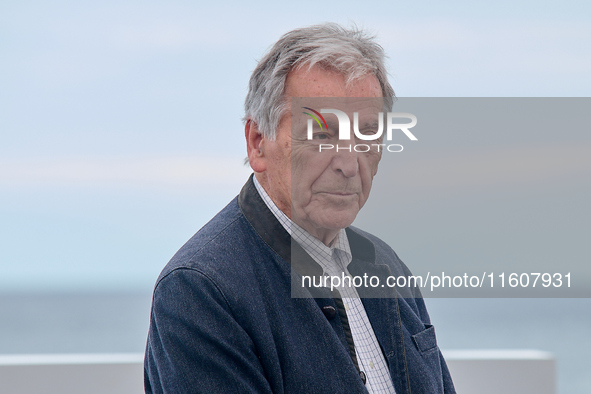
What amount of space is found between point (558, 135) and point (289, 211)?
81 centimetres

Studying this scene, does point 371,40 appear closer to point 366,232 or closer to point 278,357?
point 366,232

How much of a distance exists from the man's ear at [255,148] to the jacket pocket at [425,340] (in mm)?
517

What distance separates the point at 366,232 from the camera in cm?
143

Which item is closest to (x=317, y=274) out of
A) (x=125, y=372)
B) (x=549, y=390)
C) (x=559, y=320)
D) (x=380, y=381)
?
(x=380, y=381)

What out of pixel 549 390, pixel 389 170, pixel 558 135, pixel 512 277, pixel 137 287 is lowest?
pixel 137 287

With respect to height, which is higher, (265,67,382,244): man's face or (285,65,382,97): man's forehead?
(285,65,382,97): man's forehead

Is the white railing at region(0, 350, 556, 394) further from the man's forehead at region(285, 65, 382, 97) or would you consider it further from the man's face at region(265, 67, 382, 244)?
the man's forehead at region(285, 65, 382, 97)

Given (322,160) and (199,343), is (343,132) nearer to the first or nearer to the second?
(322,160)

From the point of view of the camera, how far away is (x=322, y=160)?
43.2 inches

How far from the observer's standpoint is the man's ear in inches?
46.7

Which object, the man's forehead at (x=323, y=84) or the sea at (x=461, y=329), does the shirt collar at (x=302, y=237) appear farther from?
the sea at (x=461, y=329)

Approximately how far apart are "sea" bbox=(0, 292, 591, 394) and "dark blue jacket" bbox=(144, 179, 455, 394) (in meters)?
6.32

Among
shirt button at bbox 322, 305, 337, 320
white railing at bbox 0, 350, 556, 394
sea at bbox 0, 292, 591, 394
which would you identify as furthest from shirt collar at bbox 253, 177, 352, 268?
sea at bbox 0, 292, 591, 394

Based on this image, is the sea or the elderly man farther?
the sea
